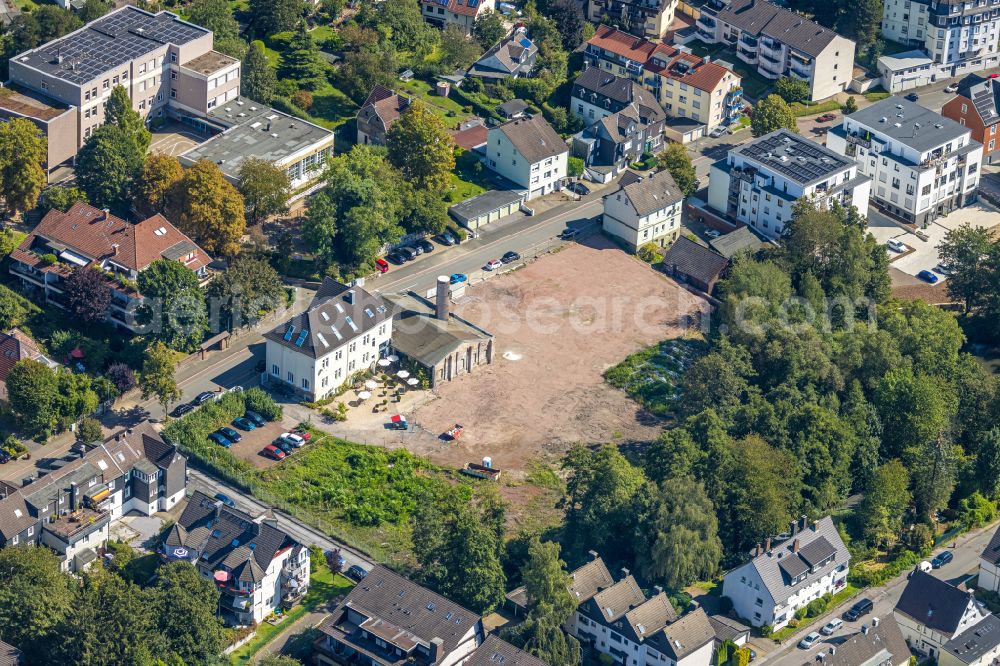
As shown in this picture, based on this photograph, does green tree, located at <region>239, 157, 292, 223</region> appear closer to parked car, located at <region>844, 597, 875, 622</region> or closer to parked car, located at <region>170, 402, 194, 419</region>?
parked car, located at <region>170, 402, 194, 419</region>

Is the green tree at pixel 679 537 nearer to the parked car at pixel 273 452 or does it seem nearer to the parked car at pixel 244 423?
the parked car at pixel 273 452

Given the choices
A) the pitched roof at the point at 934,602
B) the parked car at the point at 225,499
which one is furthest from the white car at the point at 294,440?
the pitched roof at the point at 934,602

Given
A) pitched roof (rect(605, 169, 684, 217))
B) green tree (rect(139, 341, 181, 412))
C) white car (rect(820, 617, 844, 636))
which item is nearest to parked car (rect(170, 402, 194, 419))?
green tree (rect(139, 341, 181, 412))

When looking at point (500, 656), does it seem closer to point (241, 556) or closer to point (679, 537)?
point (679, 537)

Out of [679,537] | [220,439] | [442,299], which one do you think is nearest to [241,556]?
[220,439]

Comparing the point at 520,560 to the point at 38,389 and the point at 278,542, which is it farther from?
the point at 38,389
